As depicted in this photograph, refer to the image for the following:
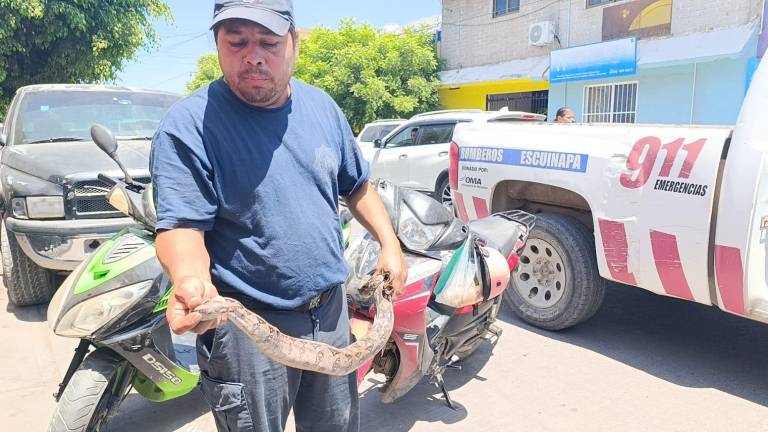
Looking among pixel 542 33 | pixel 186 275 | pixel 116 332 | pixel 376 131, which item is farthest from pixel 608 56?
pixel 186 275

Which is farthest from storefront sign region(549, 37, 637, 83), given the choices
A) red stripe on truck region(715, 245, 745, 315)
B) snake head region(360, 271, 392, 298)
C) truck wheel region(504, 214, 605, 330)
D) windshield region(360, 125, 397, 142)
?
snake head region(360, 271, 392, 298)

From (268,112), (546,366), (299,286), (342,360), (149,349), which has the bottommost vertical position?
(546,366)

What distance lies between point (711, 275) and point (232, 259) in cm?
265

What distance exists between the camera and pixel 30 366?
368 centimetres

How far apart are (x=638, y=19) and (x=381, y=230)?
13.5 meters

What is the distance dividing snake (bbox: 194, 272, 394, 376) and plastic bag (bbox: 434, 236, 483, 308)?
3.10ft

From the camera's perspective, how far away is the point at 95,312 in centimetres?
241

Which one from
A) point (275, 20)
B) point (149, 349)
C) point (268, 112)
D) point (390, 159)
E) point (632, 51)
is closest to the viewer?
point (275, 20)

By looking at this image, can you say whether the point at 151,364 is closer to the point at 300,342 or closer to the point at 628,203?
the point at 300,342

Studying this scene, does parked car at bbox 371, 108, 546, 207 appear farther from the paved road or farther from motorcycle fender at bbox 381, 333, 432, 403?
motorcycle fender at bbox 381, 333, 432, 403

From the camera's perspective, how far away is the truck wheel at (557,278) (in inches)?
152

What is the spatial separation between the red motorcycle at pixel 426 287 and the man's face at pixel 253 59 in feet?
4.33

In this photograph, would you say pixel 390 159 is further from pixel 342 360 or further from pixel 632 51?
pixel 342 360

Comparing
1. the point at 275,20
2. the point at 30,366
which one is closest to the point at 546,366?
the point at 275,20
